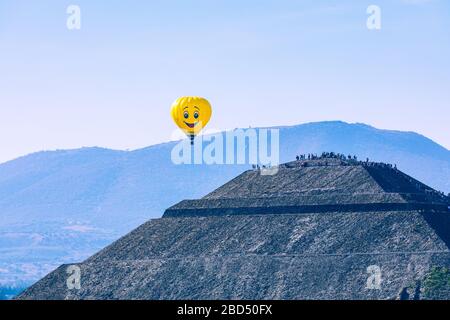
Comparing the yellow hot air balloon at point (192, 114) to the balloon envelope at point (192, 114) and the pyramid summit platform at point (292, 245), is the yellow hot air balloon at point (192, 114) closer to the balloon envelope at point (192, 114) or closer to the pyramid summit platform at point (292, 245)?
the balloon envelope at point (192, 114)

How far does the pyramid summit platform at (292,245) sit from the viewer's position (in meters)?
134

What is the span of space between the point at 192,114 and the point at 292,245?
50.4 feet

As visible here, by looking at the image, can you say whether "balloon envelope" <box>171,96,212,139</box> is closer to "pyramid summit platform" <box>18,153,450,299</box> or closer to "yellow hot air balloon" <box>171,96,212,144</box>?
"yellow hot air balloon" <box>171,96,212,144</box>

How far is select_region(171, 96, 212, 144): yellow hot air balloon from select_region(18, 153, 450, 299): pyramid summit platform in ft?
41.1

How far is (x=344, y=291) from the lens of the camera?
428ft

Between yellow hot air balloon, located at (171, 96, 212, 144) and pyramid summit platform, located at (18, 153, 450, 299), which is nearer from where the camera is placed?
pyramid summit platform, located at (18, 153, 450, 299)

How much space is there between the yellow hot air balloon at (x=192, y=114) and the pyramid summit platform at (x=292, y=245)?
1252 centimetres

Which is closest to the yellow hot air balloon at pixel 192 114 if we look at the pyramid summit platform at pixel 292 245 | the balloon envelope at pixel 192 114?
the balloon envelope at pixel 192 114

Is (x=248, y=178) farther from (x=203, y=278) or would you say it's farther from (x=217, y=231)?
(x=203, y=278)

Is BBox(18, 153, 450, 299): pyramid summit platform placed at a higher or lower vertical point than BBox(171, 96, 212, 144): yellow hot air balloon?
lower

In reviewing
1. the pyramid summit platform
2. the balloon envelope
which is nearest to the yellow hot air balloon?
the balloon envelope

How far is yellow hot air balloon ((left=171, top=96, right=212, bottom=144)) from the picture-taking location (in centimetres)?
14275
